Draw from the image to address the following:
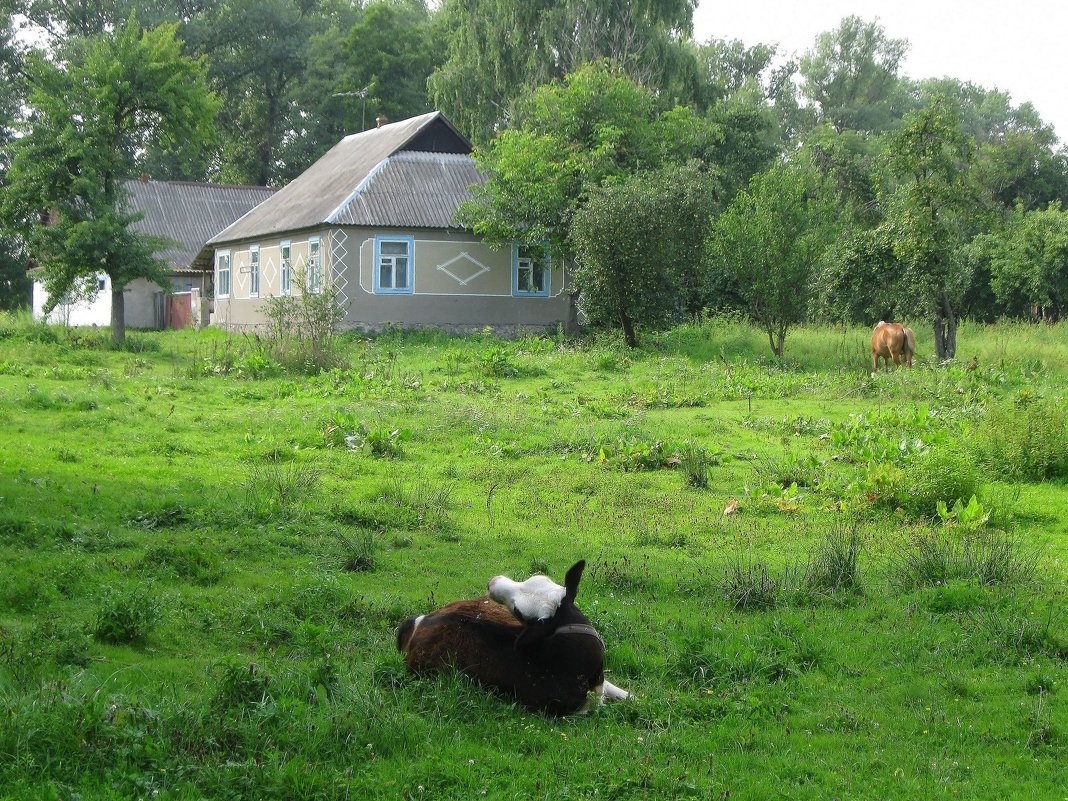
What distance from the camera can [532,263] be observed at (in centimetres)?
3406

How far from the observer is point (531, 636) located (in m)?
5.22

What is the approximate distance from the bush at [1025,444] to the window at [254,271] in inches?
1149

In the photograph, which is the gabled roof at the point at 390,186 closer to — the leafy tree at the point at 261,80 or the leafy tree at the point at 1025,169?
the leafy tree at the point at 261,80

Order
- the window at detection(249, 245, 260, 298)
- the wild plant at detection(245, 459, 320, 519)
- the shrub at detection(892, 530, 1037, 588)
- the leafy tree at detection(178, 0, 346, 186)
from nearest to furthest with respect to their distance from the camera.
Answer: the shrub at detection(892, 530, 1037, 588)
the wild plant at detection(245, 459, 320, 519)
the window at detection(249, 245, 260, 298)
the leafy tree at detection(178, 0, 346, 186)

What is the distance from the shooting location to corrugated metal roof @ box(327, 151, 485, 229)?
1273 inches

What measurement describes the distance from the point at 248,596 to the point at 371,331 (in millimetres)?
25340

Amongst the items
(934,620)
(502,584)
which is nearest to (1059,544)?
(934,620)

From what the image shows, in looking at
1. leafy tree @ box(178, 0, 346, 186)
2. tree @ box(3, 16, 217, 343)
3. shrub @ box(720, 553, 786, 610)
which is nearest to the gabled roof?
tree @ box(3, 16, 217, 343)

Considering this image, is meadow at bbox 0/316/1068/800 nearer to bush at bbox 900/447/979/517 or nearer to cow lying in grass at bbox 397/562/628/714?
bush at bbox 900/447/979/517

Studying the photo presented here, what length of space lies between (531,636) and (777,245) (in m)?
21.4

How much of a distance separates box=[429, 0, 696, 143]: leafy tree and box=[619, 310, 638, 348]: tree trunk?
13.0m

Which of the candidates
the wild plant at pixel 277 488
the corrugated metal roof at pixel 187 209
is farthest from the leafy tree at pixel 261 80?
the wild plant at pixel 277 488

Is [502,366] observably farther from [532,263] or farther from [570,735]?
[570,735]

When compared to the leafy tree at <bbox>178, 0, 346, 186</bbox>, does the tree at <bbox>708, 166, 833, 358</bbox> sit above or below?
below
